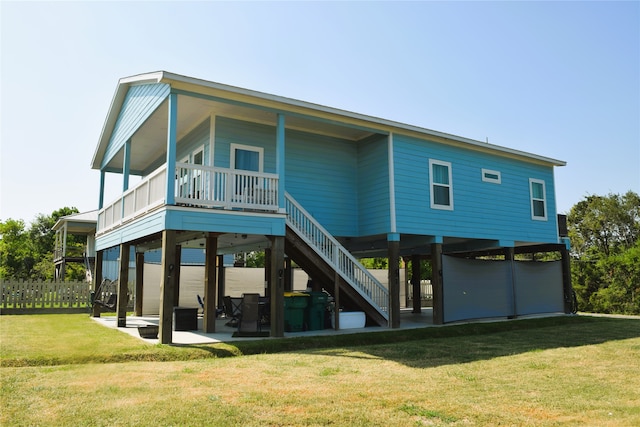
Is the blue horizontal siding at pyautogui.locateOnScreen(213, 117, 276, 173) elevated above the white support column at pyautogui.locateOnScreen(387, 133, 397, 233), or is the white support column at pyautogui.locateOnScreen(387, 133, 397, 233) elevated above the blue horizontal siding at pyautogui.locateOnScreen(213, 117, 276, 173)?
the blue horizontal siding at pyautogui.locateOnScreen(213, 117, 276, 173)

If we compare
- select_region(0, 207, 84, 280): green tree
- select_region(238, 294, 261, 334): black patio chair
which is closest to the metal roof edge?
select_region(238, 294, 261, 334): black patio chair

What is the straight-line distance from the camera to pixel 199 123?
1442 centimetres

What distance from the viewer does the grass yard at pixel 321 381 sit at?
5.45 meters

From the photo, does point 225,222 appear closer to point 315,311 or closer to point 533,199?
point 315,311

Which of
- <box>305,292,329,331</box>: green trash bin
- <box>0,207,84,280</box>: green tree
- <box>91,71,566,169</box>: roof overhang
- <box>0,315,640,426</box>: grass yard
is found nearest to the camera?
<box>0,315,640,426</box>: grass yard

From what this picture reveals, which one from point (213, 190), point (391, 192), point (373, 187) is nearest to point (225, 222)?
point (213, 190)

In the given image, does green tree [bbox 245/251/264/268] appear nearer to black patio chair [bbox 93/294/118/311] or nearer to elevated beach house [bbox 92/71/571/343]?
elevated beach house [bbox 92/71/571/343]

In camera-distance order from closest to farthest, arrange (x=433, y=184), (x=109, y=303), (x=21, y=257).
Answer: (x=433, y=184)
(x=109, y=303)
(x=21, y=257)

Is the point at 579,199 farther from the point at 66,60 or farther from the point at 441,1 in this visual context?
the point at 66,60

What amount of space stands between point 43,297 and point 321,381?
1624 cm

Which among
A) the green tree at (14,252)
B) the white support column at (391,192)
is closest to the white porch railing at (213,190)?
the white support column at (391,192)

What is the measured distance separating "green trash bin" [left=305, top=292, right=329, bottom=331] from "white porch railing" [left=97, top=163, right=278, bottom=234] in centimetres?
292

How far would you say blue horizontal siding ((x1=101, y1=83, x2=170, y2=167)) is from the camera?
490 inches

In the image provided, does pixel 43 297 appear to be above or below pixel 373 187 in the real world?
below
